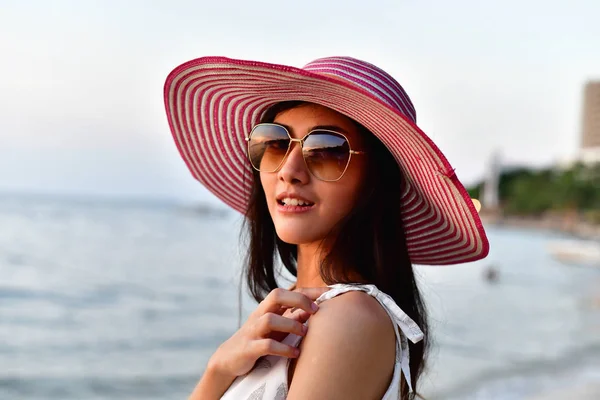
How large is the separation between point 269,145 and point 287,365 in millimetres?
552

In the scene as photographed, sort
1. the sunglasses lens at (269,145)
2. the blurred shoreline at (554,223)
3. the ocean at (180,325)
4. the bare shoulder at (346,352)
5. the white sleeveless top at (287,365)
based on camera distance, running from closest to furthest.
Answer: the bare shoulder at (346,352) < the white sleeveless top at (287,365) < the sunglasses lens at (269,145) < the ocean at (180,325) < the blurred shoreline at (554,223)

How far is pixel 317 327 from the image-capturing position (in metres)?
1.27

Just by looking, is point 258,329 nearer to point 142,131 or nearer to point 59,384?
point 59,384

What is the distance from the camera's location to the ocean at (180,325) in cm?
956

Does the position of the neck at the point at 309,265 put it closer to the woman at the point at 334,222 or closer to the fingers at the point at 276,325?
the woman at the point at 334,222

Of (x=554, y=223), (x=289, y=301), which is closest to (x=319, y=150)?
(x=289, y=301)

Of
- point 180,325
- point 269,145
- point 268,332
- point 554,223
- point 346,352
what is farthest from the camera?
point 554,223

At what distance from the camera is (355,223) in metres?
1.54

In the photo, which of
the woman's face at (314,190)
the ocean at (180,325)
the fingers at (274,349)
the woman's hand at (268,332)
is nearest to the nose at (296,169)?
the woman's face at (314,190)

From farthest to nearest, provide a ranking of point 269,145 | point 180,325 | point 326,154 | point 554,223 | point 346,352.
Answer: point 554,223 → point 180,325 → point 269,145 → point 326,154 → point 346,352

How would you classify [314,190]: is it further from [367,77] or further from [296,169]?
[367,77]

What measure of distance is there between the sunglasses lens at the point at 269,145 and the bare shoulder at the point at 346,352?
1.42 ft

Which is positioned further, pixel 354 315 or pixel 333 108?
pixel 333 108

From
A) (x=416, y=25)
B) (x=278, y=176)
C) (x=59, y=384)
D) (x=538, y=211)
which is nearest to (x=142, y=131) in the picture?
(x=416, y=25)
